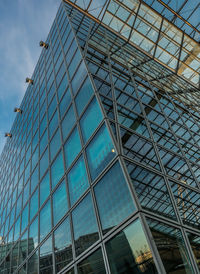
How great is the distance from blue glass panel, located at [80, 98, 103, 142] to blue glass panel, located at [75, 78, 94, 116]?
1.67ft

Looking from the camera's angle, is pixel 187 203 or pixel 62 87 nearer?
pixel 187 203

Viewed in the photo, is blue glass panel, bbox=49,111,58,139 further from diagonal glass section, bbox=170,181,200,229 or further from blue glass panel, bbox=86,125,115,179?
diagonal glass section, bbox=170,181,200,229

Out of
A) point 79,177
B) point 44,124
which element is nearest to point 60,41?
point 44,124

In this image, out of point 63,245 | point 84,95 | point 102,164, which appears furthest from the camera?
point 84,95

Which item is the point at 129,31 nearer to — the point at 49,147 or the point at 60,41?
the point at 60,41

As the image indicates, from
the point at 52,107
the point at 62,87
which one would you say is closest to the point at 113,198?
the point at 62,87

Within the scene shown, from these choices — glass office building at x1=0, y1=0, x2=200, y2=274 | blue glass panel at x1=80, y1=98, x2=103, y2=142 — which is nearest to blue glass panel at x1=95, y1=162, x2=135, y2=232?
glass office building at x1=0, y1=0, x2=200, y2=274

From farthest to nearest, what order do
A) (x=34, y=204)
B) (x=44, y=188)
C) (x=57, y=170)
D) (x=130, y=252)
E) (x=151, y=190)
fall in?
1. (x=34, y=204)
2. (x=44, y=188)
3. (x=57, y=170)
4. (x=151, y=190)
5. (x=130, y=252)

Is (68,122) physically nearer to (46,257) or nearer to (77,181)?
(77,181)

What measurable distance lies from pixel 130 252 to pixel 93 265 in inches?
65.5

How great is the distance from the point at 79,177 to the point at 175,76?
16.2 metres

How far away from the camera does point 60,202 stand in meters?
10.0

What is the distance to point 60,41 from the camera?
1659cm

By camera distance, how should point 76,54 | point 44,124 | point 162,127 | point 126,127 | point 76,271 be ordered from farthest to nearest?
point 44,124
point 76,54
point 162,127
point 126,127
point 76,271
